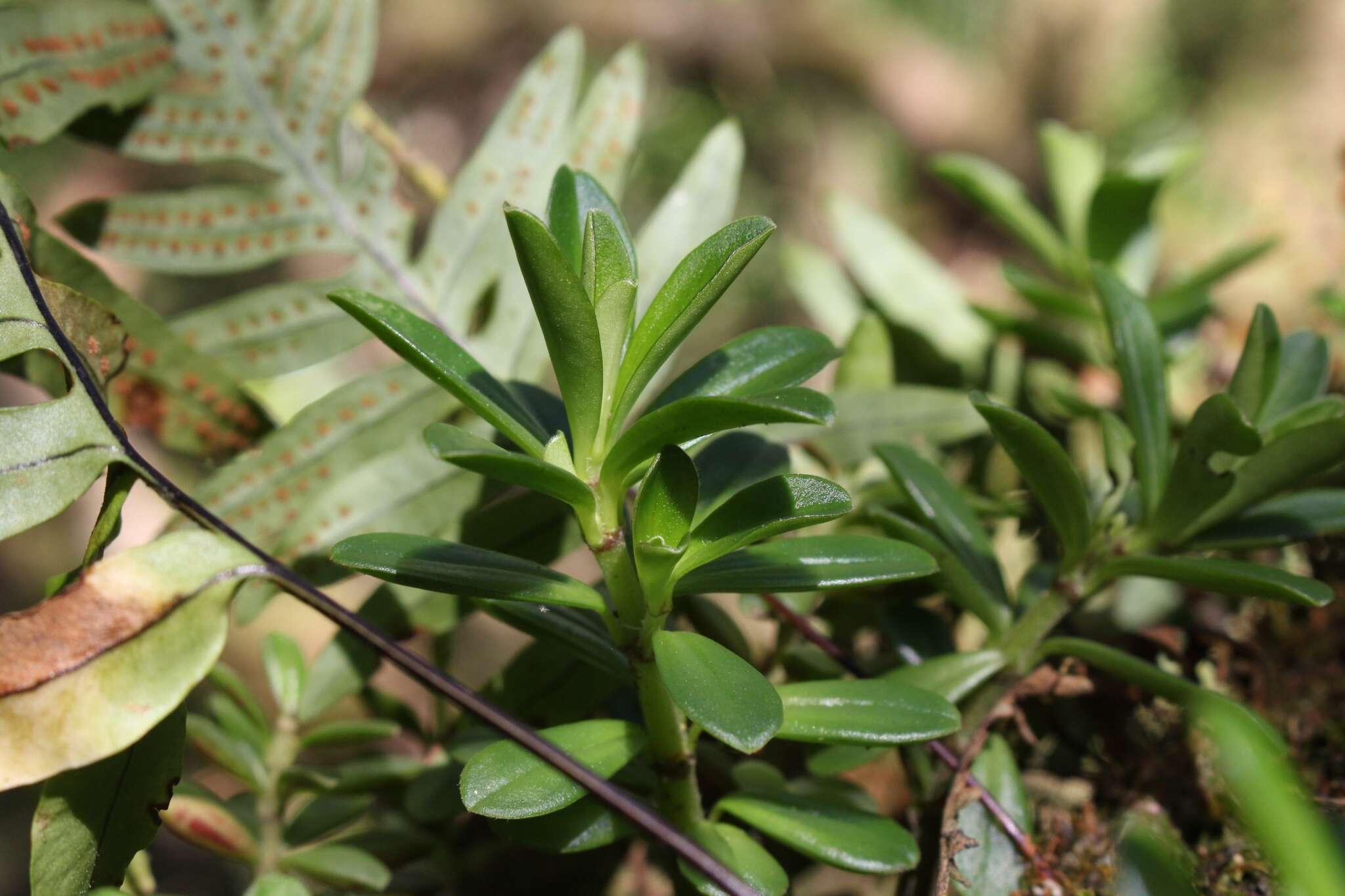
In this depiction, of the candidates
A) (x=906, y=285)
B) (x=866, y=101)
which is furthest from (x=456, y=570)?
(x=866, y=101)

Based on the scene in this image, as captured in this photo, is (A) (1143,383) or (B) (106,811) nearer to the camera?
A: (B) (106,811)

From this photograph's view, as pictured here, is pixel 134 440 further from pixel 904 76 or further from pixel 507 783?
pixel 904 76

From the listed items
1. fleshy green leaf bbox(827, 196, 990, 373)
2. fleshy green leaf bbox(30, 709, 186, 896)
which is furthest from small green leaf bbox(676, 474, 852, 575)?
fleshy green leaf bbox(827, 196, 990, 373)

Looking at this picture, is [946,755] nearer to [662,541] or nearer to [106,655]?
[662,541]

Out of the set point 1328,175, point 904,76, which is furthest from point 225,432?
point 904,76

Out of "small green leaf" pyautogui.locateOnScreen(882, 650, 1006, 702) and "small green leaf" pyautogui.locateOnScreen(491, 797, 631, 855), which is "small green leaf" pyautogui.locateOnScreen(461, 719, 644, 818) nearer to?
"small green leaf" pyautogui.locateOnScreen(491, 797, 631, 855)

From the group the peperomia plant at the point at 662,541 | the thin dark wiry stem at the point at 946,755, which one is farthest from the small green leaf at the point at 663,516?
the thin dark wiry stem at the point at 946,755

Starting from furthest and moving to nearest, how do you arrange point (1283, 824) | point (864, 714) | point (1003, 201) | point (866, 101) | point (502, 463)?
point (866, 101), point (1003, 201), point (864, 714), point (502, 463), point (1283, 824)
